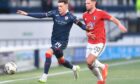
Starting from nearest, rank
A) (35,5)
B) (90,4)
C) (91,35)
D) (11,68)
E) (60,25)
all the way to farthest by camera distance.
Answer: (91,35) → (90,4) → (60,25) → (11,68) → (35,5)

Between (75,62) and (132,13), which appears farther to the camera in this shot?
(132,13)

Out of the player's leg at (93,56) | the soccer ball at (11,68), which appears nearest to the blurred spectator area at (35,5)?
the soccer ball at (11,68)

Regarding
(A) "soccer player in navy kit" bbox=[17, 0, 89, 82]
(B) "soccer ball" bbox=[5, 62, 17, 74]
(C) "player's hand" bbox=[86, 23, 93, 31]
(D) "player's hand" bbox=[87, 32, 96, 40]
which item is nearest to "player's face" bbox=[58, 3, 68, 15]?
(A) "soccer player in navy kit" bbox=[17, 0, 89, 82]

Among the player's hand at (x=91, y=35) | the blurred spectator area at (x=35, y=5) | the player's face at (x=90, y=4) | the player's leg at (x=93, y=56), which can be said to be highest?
the player's face at (x=90, y=4)

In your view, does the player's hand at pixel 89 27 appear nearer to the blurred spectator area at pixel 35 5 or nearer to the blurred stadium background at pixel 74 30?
the blurred stadium background at pixel 74 30

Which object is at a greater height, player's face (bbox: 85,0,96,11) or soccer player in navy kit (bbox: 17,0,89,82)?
player's face (bbox: 85,0,96,11)

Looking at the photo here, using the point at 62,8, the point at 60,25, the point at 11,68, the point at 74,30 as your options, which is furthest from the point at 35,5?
the point at 62,8

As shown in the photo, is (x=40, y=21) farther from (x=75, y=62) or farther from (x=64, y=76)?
(x=64, y=76)

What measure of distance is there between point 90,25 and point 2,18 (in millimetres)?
18623

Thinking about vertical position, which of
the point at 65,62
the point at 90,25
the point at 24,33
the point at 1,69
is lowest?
the point at 24,33

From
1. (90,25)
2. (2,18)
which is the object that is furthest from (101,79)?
(2,18)

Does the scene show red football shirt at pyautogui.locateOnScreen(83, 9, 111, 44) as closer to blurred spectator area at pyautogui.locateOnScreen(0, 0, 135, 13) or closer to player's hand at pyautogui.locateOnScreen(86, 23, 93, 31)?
player's hand at pyautogui.locateOnScreen(86, 23, 93, 31)

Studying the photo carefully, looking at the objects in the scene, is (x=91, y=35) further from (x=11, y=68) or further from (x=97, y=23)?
(x=11, y=68)

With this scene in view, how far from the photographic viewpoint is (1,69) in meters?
20.9
